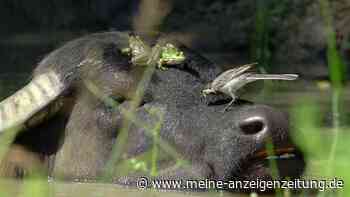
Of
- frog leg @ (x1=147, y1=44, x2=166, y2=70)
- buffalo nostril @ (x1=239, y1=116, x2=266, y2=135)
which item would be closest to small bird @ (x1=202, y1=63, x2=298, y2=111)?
buffalo nostril @ (x1=239, y1=116, x2=266, y2=135)

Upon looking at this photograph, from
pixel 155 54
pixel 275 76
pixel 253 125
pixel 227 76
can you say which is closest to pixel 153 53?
pixel 155 54

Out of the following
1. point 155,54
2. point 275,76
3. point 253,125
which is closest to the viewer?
point 275,76

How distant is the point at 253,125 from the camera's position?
3.84 metres

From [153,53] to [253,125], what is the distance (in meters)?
0.68

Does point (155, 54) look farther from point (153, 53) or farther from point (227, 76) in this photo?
point (227, 76)

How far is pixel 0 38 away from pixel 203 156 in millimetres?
9899

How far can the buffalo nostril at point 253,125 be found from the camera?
3.80m

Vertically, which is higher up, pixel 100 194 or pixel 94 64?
pixel 94 64

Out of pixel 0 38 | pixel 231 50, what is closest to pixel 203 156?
pixel 231 50

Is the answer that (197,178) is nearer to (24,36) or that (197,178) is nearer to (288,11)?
(288,11)

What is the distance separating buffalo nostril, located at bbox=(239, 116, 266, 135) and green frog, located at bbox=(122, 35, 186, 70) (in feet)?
2.04

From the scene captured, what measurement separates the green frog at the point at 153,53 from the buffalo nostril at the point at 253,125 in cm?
62

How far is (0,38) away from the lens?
532 inches

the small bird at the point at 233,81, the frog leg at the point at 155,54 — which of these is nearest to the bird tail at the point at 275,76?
the small bird at the point at 233,81
